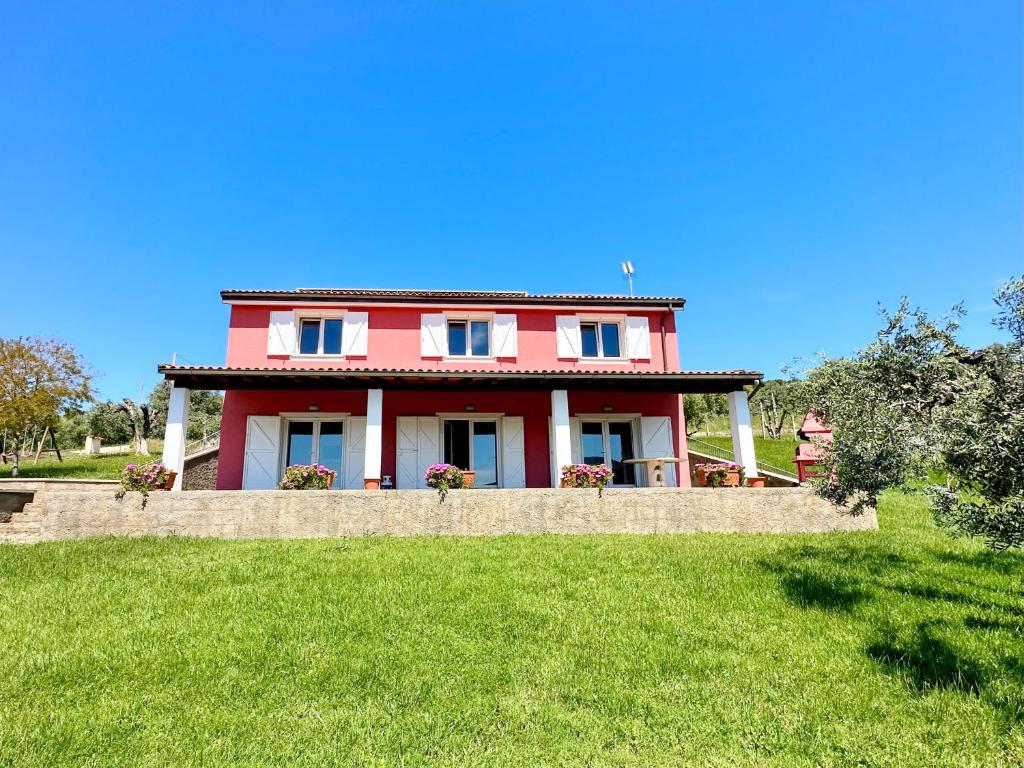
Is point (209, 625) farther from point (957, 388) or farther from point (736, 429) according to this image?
point (736, 429)

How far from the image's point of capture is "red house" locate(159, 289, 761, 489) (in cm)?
1261

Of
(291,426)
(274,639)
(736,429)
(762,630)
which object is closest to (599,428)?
(736,429)

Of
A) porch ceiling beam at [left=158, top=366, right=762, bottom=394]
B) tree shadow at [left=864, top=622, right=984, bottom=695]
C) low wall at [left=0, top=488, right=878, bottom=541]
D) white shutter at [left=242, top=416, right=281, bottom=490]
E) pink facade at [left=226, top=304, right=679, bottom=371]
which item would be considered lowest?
tree shadow at [left=864, top=622, right=984, bottom=695]

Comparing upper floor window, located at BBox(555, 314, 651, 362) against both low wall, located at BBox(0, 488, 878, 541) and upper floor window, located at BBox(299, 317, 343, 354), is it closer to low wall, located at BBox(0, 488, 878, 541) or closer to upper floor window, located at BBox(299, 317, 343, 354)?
low wall, located at BBox(0, 488, 878, 541)

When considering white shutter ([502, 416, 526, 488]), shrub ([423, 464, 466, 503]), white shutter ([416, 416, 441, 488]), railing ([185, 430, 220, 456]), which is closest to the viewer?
→ shrub ([423, 464, 466, 503])

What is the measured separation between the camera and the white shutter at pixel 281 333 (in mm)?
13516

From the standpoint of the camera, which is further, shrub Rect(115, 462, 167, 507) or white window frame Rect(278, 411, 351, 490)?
white window frame Rect(278, 411, 351, 490)

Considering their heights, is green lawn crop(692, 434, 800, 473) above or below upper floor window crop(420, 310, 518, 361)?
below

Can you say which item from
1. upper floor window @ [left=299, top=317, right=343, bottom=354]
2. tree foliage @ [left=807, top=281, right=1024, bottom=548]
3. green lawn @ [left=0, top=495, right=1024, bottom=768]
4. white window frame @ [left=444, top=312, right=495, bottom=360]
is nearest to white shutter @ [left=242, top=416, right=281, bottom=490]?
upper floor window @ [left=299, top=317, right=343, bottom=354]

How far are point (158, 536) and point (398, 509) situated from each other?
3962 millimetres

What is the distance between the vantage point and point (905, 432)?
391cm

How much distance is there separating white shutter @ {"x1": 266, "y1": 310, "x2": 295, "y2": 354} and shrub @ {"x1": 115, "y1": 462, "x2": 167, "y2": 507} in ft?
15.7

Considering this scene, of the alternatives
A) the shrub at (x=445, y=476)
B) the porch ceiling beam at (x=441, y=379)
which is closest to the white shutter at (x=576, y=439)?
the porch ceiling beam at (x=441, y=379)

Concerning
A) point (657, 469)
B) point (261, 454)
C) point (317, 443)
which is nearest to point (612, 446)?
point (657, 469)
